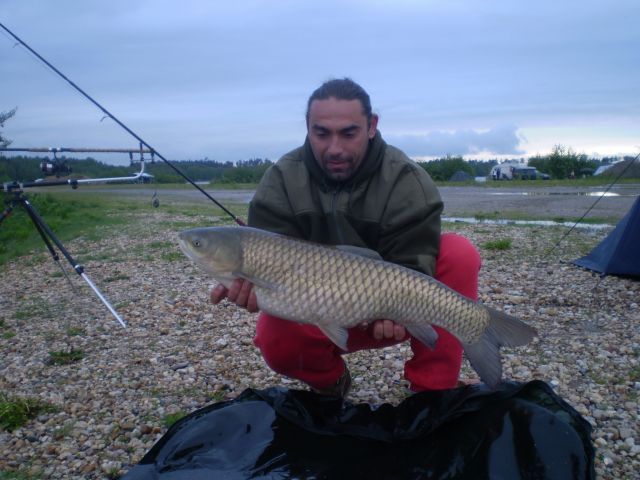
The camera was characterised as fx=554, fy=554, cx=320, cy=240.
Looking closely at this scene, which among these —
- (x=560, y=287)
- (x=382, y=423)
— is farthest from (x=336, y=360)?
(x=560, y=287)

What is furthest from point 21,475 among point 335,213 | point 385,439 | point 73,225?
point 73,225

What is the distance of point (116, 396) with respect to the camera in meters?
2.93

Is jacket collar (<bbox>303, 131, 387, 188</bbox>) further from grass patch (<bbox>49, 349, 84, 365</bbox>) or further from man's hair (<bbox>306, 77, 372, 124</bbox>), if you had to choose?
grass patch (<bbox>49, 349, 84, 365</bbox>)

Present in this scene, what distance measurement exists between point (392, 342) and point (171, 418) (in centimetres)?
112

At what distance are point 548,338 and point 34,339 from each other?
11.6 feet

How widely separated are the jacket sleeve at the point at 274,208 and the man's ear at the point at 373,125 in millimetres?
474

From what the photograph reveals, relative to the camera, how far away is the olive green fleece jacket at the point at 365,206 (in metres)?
2.54

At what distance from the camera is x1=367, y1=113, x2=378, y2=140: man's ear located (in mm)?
2654

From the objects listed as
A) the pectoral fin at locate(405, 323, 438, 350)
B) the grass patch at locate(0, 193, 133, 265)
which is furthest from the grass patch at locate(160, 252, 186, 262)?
the pectoral fin at locate(405, 323, 438, 350)

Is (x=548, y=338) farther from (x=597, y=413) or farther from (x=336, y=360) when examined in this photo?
(x=336, y=360)

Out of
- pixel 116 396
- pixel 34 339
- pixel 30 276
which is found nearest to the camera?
pixel 116 396

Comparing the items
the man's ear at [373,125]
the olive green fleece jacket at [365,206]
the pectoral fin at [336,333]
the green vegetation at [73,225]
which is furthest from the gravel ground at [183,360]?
the green vegetation at [73,225]

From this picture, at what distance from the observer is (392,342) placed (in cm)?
264

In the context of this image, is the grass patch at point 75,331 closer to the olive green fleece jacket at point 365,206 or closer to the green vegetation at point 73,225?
the green vegetation at point 73,225
